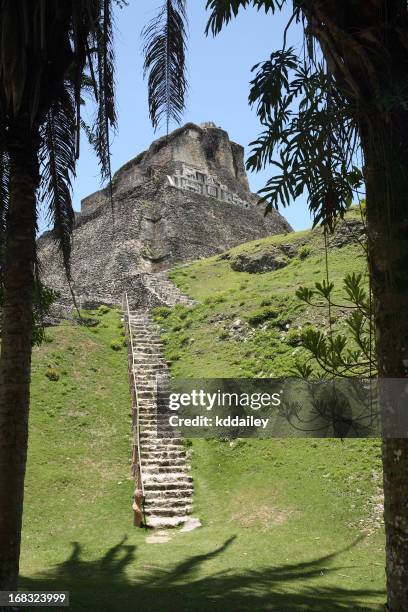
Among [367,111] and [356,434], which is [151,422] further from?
[367,111]

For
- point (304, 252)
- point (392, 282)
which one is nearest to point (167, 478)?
point (392, 282)

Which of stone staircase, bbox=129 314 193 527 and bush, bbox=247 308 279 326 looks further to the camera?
bush, bbox=247 308 279 326

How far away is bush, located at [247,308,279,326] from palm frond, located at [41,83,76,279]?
43.7ft

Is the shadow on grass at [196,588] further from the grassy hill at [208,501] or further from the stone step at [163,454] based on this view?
the stone step at [163,454]

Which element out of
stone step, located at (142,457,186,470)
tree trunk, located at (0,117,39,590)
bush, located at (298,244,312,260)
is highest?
bush, located at (298,244,312,260)

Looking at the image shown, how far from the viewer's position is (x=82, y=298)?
3080 centimetres

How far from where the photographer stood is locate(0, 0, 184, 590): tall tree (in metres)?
6.11

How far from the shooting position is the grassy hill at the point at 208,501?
8016 millimetres

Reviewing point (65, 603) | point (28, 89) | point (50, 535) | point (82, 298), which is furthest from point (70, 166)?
point (82, 298)

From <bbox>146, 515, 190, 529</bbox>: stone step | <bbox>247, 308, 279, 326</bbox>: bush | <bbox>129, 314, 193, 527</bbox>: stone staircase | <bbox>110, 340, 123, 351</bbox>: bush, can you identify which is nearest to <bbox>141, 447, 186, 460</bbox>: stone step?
<bbox>129, 314, 193, 527</bbox>: stone staircase

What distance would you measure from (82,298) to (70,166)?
22.8 metres

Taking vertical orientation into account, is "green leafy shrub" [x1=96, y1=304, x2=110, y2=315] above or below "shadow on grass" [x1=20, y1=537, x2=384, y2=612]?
above

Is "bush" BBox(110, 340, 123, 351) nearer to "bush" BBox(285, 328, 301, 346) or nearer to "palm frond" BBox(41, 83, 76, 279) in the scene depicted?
"bush" BBox(285, 328, 301, 346)

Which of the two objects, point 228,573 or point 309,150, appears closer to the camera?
point 309,150
